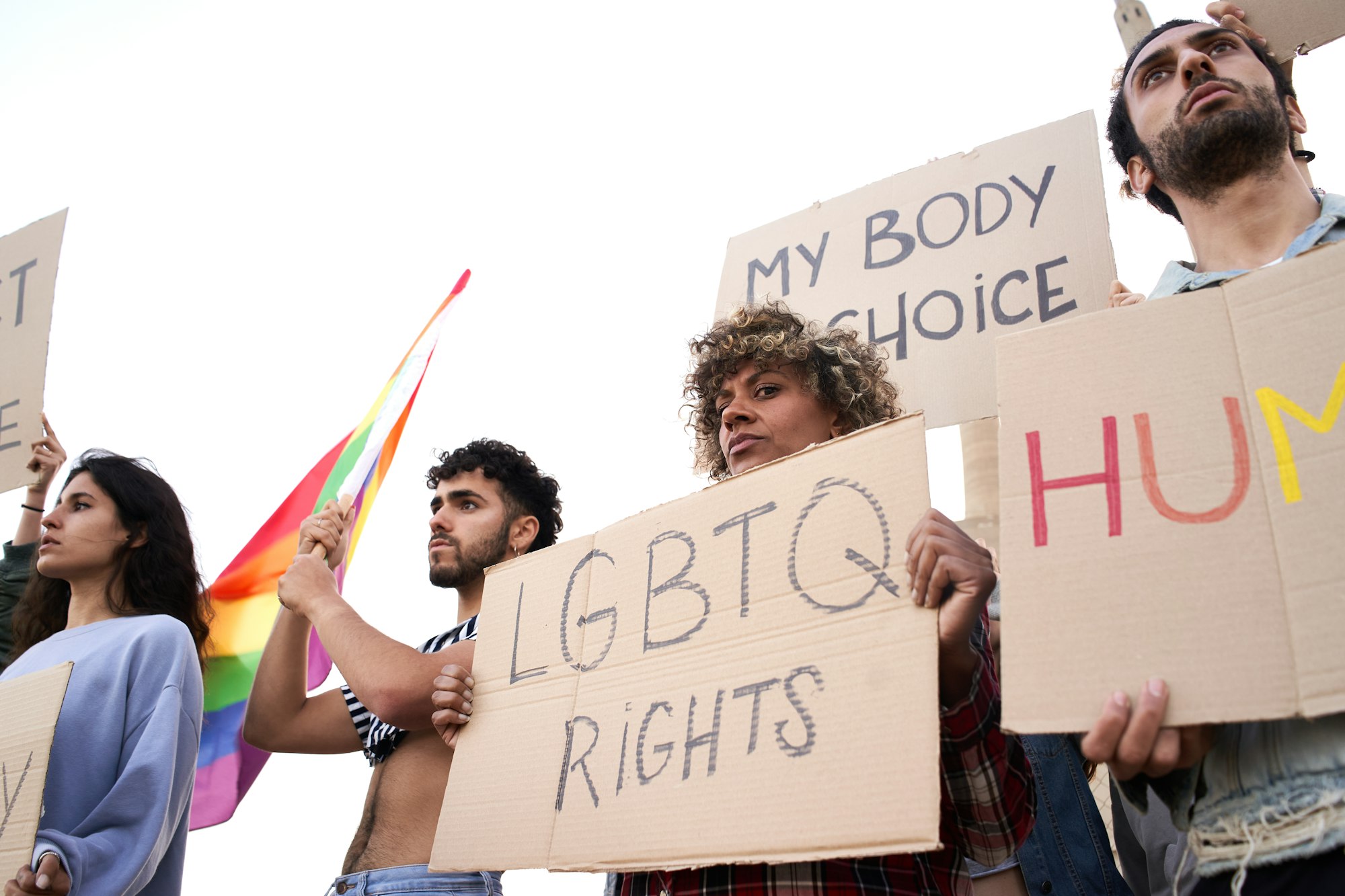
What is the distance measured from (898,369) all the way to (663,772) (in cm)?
156

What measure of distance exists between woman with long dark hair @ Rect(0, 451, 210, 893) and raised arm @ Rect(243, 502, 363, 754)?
19 centimetres

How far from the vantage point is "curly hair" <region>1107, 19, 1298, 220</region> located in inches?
99.7

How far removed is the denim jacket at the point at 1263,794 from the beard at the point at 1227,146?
49.1 inches

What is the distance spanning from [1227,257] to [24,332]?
4.06 m

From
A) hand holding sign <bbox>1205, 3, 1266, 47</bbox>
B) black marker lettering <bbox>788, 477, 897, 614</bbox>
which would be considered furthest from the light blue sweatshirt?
hand holding sign <bbox>1205, 3, 1266, 47</bbox>

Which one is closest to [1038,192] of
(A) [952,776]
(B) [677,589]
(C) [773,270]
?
(C) [773,270]

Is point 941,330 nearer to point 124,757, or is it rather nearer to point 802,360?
point 802,360

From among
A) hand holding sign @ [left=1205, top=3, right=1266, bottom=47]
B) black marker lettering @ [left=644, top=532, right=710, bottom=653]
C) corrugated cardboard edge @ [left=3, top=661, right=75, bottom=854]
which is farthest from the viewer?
hand holding sign @ [left=1205, top=3, right=1266, bottom=47]

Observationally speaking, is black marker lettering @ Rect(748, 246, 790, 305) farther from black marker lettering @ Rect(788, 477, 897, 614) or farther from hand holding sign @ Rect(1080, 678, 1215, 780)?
hand holding sign @ Rect(1080, 678, 1215, 780)

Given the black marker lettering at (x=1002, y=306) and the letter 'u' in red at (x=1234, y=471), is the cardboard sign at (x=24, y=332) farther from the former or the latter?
the letter 'u' in red at (x=1234, y=471)

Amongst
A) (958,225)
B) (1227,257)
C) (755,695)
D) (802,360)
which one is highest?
(958,225)

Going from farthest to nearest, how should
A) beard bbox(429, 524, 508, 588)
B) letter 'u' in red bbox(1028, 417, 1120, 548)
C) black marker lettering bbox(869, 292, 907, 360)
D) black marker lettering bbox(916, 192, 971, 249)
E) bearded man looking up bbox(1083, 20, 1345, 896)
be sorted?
beard bbox(429, 524, 508, 588) < black marker lettering bbox(916, 192, 971, 249) < black marker lettering bbox(869, 292, 907, 360) < letter 'u' in red bbox(1028, 417, 1120, 548) < bearded man looking up bbox(1083, 20, 1345, 896)

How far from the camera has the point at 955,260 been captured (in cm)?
311

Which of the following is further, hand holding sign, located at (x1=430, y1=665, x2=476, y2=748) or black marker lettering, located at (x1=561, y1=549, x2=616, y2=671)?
hand holding sign, located at (x1=430, y1=665, x2=476, y2=748)
